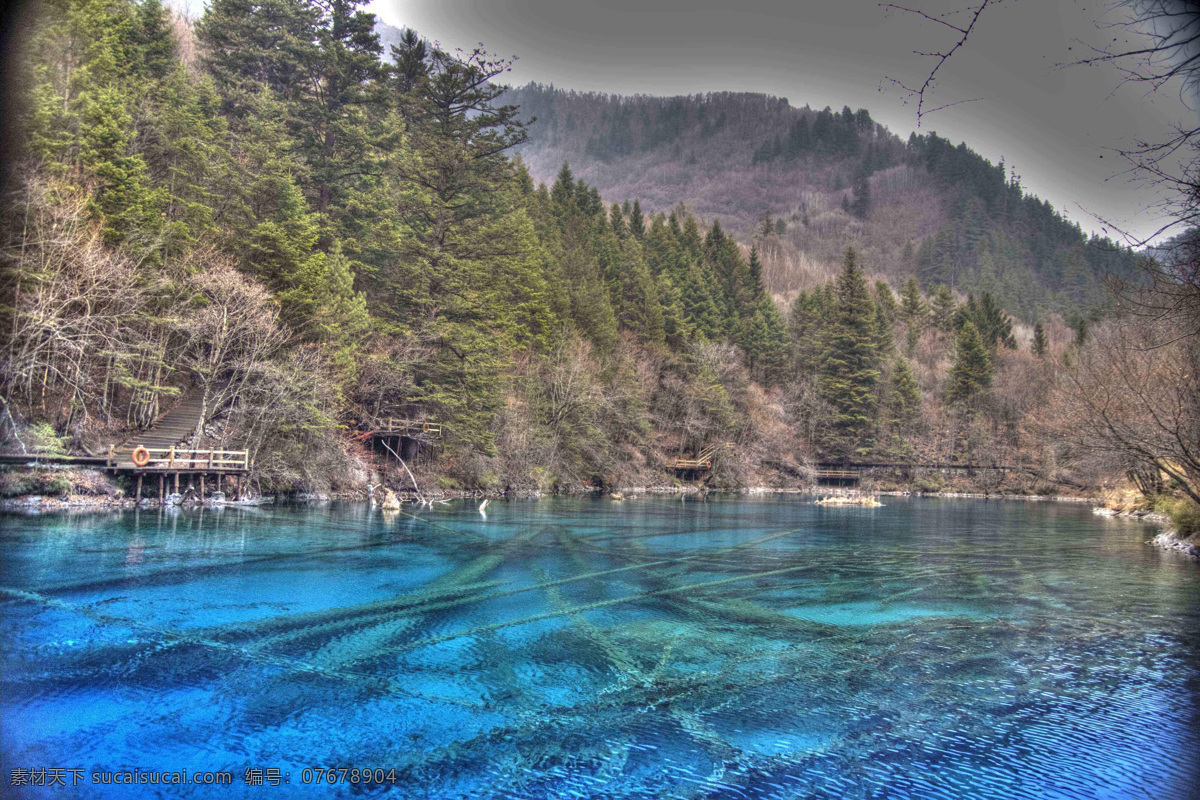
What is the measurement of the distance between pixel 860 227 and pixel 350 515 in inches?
6641

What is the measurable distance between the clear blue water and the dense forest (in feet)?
17.2

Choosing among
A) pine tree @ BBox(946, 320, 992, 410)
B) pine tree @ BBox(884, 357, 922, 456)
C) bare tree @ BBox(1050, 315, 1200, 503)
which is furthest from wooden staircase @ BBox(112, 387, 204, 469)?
pine tree @ BBox(946, 320, 992, 410)

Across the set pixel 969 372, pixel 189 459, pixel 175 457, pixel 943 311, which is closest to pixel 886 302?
pixel 943 311

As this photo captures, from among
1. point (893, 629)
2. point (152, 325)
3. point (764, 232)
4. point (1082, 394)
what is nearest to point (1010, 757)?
point (893, 629)

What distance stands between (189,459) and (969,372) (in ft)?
235

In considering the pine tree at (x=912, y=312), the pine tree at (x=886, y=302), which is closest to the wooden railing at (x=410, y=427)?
the pine tree at (x=886, y=302)

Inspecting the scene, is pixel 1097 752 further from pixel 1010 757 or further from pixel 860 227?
pixel 860 227

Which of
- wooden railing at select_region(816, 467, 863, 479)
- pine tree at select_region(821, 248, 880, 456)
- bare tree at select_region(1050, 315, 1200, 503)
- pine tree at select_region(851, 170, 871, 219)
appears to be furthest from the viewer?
pine tree at select_region(851, 170, 871, 219)

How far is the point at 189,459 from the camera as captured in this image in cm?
2478

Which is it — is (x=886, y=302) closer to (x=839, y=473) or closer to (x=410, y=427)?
(x=839, y=473)

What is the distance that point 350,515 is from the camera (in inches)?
1033

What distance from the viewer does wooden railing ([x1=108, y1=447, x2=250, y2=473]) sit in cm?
2353

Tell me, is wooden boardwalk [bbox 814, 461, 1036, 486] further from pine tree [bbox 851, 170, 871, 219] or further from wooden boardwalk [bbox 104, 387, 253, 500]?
pine tree [bbox 851, 170, 871, 219]

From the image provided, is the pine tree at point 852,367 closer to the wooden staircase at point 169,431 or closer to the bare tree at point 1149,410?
the bare tree at point 1149,410
